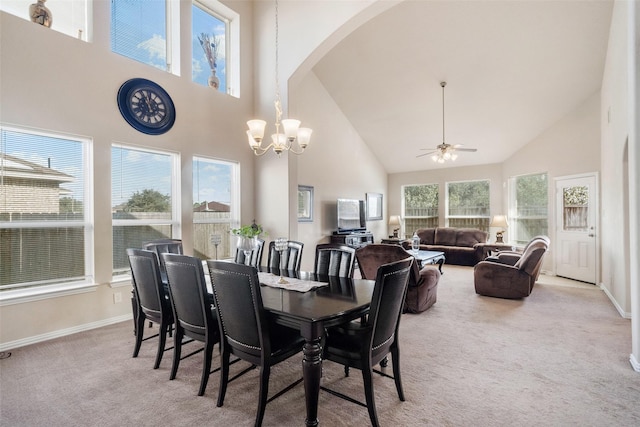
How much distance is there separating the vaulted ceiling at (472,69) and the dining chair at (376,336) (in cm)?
455

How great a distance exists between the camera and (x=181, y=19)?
15.0 feet

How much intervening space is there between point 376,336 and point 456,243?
6762 mm

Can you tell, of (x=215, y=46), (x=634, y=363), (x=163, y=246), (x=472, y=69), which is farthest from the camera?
(x=472, y=69)

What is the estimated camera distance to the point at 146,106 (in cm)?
414

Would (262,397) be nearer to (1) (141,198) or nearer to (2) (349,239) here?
(1) (141,198)

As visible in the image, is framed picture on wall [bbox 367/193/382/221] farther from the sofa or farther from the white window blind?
the white window blind

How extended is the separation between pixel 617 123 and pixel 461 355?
3.61m

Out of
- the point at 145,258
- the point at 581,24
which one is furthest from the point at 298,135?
the point at 581,24

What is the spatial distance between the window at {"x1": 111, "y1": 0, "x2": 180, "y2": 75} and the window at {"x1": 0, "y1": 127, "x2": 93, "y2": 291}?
1381 mm

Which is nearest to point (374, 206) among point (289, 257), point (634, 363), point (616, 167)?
point (616, 167)

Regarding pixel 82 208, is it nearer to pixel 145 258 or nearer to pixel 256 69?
pixel 145 258

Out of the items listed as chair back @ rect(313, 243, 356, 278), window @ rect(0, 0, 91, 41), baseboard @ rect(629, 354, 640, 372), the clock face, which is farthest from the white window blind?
baseboard @ rect(629, 354, 640, 372)

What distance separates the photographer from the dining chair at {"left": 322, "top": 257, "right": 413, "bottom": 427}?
1.91m

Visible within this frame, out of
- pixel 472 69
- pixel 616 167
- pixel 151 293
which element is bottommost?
pixel 151 293
